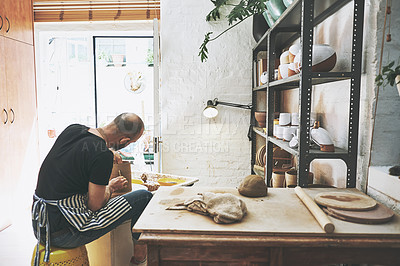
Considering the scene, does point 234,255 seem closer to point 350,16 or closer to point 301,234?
point 301,234

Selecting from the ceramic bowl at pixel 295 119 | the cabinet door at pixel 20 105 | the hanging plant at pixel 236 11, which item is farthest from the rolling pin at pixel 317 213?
the cabinet door at pixel 20 105

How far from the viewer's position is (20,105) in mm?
3670

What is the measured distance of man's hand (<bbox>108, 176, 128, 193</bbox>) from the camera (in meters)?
2.11

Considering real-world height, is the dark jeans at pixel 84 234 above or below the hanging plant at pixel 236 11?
below

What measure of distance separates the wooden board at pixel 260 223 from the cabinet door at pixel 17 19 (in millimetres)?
2946

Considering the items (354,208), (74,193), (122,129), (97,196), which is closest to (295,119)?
(354,208)

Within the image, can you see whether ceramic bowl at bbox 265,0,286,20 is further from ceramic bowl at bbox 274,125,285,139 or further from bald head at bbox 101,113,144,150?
bald head at bbox 101,113,144,150

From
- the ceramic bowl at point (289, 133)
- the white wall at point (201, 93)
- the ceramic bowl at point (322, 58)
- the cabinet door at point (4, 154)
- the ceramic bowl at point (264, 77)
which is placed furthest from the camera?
the white wall at point (201, 93)

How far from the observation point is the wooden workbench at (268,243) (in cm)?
117

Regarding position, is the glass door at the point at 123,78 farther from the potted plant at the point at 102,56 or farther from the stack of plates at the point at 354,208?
the stack of plates at the point at 354,208

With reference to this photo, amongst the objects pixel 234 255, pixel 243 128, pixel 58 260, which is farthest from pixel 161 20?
pixel 234 255

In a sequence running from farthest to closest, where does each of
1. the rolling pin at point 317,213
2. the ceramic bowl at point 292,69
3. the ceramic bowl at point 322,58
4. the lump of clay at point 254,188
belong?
the ceramic bowl at point 292,69, the ceramic bowl at point 322,58, the lump of clay at point 254,188, the rolling pin at point 317,213

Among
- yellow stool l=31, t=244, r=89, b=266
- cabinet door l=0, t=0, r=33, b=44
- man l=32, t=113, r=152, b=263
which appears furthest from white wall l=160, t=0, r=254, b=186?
yellow stool l=31, t=244, r=89, b=266

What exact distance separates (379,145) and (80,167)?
156 cm
